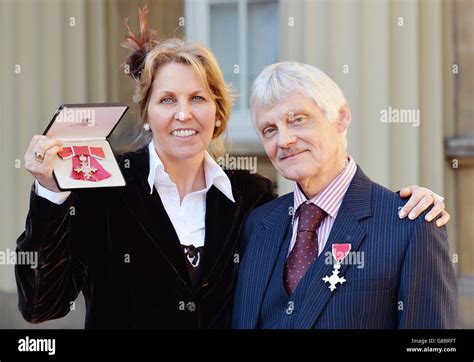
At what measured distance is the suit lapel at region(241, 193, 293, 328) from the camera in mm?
2756

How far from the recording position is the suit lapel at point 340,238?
263 cm

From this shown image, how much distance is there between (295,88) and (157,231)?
689 mm

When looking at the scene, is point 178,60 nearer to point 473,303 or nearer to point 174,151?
point 174,151

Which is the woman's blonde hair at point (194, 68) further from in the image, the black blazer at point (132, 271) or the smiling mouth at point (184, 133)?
the black blazer at point (132, 271)

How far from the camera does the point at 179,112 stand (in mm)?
2938

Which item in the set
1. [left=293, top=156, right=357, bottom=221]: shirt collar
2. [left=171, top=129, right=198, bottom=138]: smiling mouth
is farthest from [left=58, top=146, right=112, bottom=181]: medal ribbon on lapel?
[left=293, top=156, right=357, bottom=221]: shirt collar

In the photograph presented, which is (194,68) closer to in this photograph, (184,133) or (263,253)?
(184,133)

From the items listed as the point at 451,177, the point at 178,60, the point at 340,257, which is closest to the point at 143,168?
the point at 178,60

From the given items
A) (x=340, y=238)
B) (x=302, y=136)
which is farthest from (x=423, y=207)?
(x=302, y=136)

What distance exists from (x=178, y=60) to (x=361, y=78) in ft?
3.26

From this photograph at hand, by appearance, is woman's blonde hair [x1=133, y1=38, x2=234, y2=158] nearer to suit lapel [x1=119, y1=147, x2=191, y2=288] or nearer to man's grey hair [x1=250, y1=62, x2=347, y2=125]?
suit lapel [x1=119, y1=147, x2=191, y2=288]

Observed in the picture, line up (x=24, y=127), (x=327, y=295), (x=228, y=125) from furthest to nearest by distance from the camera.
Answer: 1. (x=24, y=127)
2. (x=228, y=125)
3. (x=327, y=295)

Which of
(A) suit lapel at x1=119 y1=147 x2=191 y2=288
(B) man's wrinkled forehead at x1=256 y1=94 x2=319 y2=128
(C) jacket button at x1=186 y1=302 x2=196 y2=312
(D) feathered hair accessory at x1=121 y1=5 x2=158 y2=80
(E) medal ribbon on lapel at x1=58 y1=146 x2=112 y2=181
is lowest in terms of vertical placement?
(C) jacket button at x1=186 y1=302 x2=196 y2=312

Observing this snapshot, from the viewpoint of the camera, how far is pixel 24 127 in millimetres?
3570
